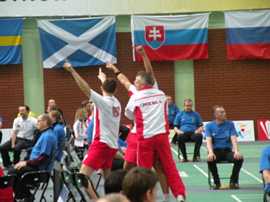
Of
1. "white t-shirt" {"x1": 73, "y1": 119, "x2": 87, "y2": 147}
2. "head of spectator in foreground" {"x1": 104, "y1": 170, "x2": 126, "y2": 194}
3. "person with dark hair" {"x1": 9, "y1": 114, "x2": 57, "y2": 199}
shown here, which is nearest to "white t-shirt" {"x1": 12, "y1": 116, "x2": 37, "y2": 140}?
"white t-shirt" {"x1": 73, "y1": 119, "x2": 87, "y2": 147}

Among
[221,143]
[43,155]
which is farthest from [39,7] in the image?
[43,155]

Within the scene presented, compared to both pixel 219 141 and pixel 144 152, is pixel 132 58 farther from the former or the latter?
pixel 144 152

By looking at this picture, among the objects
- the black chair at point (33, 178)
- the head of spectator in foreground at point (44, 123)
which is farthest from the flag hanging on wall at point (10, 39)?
the black chair at point (33, 178)

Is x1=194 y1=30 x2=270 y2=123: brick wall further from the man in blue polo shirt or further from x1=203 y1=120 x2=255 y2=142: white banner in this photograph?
the man in blue polo shirt

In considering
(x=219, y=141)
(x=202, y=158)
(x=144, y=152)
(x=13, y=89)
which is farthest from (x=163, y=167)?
(x=13, y=89)

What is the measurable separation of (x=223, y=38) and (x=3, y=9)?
285 inches

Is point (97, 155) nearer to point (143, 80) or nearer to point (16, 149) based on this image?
point (143, 80)

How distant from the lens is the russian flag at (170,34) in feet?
74.5

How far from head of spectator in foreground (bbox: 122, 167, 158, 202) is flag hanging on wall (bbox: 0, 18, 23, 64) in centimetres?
1826

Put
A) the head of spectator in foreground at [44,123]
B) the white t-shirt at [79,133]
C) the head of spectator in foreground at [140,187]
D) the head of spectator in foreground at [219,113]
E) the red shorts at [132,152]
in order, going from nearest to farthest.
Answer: the head of spectator in foreground at [140,187] < the red shorts at [132,152] < the head of spectator in foreground at [44,123] < the head of spectator in foreground at [219,113] < the white t-shirt at [79,133]

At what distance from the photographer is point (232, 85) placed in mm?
23422

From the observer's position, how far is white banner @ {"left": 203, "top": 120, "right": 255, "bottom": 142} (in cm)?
2241

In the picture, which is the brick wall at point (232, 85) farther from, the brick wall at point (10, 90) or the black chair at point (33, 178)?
the black chair at point (33, 178)

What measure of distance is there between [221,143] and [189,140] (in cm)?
471
